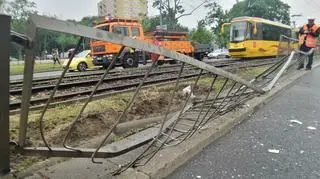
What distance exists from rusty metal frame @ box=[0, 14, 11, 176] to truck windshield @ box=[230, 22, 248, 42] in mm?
23249

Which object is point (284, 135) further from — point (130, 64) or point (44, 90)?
point (130, 64)

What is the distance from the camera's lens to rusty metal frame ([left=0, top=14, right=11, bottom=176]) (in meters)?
2.04

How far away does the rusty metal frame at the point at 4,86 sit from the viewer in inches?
80.2

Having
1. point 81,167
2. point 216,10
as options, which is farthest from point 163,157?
point 216,10

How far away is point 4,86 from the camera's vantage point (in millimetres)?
2127

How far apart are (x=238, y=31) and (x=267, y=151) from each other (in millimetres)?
21731

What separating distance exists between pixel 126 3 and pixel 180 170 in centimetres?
4678

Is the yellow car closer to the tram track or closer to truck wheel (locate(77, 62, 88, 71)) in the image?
truck wheel (locate(77, 62, 88, 71))

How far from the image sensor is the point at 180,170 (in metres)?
3.12

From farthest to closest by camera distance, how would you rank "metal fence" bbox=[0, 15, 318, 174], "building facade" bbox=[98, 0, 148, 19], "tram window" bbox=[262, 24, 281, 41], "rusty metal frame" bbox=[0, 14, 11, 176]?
"building facade" bbox=[98, 0, 148, 19] → "tram window" bbox=[262, 24, 281, 41] → "rusty metal frame" bbox=[0, 14, 11, 176] → "metal fence" bbox=[0, 15, 318, 174]

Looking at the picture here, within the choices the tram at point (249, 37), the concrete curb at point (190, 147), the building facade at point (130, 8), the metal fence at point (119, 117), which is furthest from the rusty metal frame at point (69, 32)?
the building facade at point (130, 8)

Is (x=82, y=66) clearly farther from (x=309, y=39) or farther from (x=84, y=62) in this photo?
(x=309, y=39)

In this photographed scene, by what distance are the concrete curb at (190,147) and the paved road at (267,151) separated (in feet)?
0.25

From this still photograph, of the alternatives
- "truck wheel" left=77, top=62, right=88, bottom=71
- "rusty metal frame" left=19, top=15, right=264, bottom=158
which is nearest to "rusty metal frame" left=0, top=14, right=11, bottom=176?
"rusty metal frame" left=19, top=15, right=264, bottom=158
